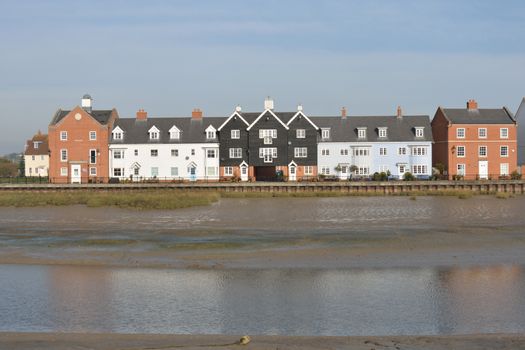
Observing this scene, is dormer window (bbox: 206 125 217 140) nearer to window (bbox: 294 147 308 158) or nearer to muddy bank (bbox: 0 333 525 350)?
window (bbox: 294 147 308 158)

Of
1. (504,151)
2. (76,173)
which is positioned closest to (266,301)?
(76,173)

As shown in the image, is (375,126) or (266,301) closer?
(266,301)

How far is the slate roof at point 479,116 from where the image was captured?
7381 cm

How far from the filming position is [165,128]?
251 feet

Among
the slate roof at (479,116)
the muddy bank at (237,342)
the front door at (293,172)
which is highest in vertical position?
the slate roof at (479,116)

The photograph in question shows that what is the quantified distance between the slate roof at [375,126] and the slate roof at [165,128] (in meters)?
12.2

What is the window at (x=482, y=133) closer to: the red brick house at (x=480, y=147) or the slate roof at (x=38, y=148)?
the red brick house at (x=480, y=147)

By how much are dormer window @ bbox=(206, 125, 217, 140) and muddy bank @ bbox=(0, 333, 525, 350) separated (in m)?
62.7

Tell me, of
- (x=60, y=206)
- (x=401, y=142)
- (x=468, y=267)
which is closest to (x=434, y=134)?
(x=401, y=142)

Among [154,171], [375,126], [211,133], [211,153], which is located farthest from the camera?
[375,126]

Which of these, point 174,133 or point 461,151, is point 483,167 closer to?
point 461,151

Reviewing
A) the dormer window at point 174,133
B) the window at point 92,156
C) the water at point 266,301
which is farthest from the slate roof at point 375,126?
the water at point 266,301

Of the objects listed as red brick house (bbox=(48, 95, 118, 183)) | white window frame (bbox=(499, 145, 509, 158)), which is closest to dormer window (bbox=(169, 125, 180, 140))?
red brick house (bbox=(48, 95, 118, 183))

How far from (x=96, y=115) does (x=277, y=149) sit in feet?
68.9
